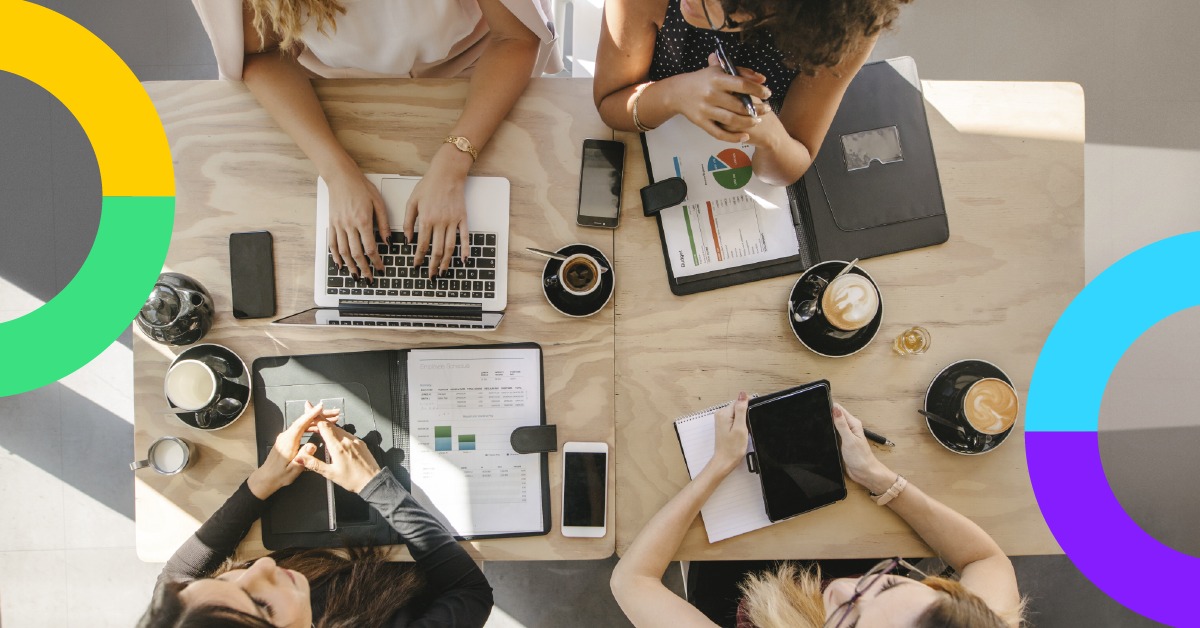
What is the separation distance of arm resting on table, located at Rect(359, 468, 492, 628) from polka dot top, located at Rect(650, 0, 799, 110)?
1.02 meters

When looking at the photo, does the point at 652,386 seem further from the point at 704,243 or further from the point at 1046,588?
the point at 1046,588

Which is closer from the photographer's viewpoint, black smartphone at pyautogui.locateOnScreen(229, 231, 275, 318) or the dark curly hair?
the dark curly hair

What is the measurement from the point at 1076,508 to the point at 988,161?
850 mm

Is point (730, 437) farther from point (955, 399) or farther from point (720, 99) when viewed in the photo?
point (720, 99)

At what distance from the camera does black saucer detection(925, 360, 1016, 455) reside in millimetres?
1116

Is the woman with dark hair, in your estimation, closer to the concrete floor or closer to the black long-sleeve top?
the black long-sleeve top

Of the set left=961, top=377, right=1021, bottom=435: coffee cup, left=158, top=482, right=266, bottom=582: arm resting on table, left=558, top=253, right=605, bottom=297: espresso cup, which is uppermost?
left=558, top=253, right=605, bottom=297: espresso cup

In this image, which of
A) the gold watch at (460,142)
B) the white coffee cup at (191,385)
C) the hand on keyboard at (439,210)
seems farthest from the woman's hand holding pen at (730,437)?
the white coffee cup at (191,385)

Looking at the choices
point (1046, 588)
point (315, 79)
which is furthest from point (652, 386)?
point (1046, 588)

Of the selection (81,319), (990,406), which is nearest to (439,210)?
(990,406)

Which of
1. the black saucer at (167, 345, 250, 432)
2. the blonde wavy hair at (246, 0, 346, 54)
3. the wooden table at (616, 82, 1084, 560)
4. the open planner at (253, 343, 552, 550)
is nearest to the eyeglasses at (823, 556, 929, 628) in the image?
the wooden table at (616, 82, 1084, 560)

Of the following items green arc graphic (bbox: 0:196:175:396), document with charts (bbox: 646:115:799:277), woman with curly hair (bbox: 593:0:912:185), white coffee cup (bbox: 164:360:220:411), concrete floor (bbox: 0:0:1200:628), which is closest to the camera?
woman with curly hair (bbox: 593:0:912:185)

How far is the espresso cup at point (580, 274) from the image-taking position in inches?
43.1

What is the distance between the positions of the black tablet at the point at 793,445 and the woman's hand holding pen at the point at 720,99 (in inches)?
20.2
